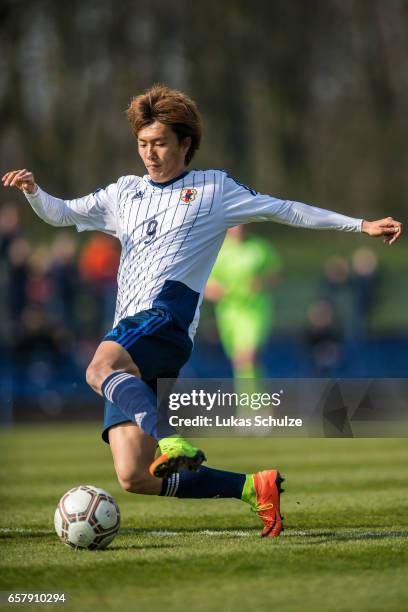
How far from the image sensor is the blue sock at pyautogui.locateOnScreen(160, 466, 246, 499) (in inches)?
247

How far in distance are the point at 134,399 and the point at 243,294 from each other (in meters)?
9.12

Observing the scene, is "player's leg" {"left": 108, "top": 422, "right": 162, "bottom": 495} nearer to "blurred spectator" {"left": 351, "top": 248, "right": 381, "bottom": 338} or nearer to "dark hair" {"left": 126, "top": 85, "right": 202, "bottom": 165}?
"dark hair" {"left": 126, "top": 85, "right": 202, "bottom": 165}

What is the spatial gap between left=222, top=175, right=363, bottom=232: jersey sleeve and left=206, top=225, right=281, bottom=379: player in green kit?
7.84 metres

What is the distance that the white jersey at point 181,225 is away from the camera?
624 centimetres

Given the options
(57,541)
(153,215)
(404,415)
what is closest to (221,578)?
(57,541)

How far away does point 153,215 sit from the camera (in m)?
6.35

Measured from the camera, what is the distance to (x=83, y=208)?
6609 mm

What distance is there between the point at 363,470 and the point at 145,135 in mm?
4297

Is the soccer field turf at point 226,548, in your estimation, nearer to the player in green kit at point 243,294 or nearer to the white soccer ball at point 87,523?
the white soccer ball at point 87,523

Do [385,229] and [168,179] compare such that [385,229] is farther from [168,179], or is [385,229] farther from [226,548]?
[226,548]

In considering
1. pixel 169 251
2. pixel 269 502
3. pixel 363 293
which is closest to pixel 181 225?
pixel 169 251

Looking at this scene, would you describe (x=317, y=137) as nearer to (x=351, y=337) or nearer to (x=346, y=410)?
(x=351, y=337)

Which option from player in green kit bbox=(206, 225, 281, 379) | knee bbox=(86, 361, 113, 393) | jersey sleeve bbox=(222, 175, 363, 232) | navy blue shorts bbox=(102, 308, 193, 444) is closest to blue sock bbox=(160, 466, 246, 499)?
navy blue shorts bbox=(102, 308, 193, 444)

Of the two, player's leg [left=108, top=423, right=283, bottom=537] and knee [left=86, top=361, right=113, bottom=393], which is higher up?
knee [left=86, top=361, right=113, bottom=393]
